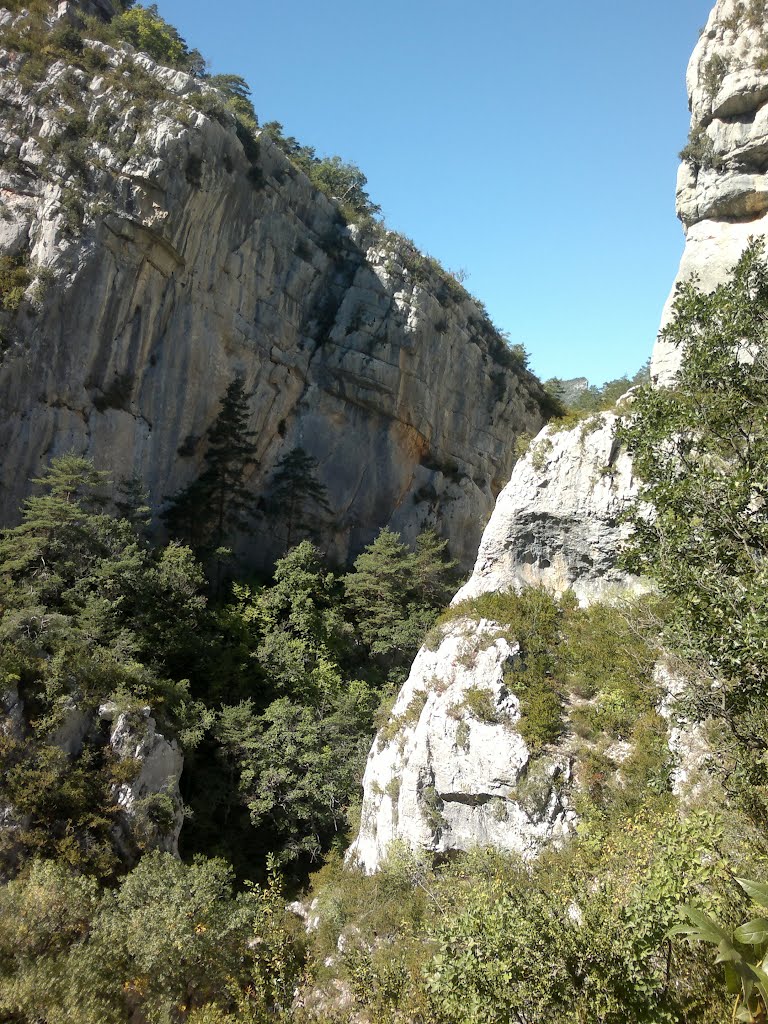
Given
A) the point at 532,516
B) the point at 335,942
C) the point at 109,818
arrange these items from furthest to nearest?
the point at 532,516 < the point at 109,818 < the point at 335,942

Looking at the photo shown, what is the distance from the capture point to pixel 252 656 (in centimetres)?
2272

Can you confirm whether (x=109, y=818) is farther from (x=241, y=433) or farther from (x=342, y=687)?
(x=241, y=433)

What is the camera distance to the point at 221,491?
1096 inches

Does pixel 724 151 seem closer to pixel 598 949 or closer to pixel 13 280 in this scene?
pixel 598 949

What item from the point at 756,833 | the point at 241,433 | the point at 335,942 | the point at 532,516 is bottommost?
the point at 335,942

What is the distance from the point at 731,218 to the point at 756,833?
1507cm

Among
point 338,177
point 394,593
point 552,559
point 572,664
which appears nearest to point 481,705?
point 572,664

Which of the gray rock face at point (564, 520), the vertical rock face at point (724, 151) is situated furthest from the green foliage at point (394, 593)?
the vertical rock face at point (724, 151)

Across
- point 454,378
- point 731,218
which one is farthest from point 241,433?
point 731,218

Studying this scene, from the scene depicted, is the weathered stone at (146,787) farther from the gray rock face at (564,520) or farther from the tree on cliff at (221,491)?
the tree on cliff at (221,491)

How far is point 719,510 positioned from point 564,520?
10557mm

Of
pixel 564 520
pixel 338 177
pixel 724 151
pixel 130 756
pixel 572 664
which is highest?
pixel 338 177

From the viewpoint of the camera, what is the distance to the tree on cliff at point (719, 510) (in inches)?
261

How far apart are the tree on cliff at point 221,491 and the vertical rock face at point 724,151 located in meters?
18.5
